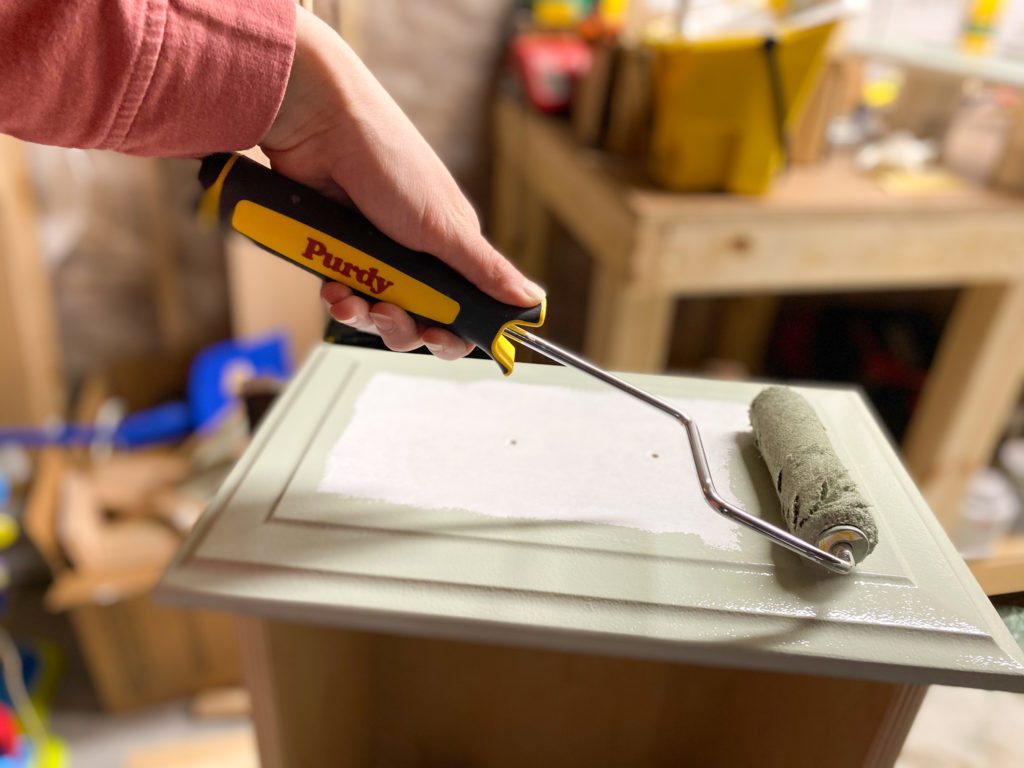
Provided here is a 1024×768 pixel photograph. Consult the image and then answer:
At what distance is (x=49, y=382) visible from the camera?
1391mm

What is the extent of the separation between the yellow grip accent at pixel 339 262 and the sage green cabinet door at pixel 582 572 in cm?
13

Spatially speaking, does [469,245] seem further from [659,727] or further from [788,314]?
[788,314]

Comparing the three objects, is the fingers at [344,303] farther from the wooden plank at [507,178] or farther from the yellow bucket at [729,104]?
the wooden plank at [507,178]

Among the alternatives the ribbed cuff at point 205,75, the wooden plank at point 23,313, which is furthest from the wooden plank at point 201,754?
the ribbed cuff at point 205,75

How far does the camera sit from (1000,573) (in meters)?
0.46

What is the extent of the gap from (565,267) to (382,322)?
1.14 metres

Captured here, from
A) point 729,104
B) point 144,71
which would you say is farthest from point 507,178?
point 144,71

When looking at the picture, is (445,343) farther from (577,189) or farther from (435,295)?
(577,189)

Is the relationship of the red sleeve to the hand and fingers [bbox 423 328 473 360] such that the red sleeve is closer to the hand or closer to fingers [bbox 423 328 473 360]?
the hand

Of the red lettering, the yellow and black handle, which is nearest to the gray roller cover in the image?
the yellow and black handle

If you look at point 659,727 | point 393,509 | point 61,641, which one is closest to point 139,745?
point 61,641

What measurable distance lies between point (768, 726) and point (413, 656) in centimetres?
32

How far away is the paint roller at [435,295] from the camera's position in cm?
43

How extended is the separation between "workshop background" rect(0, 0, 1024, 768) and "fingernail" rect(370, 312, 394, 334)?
0.48m
